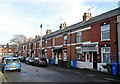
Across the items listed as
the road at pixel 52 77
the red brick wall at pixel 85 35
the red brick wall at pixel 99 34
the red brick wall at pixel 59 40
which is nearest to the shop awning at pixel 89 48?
the red brick wall at pixel 99 34

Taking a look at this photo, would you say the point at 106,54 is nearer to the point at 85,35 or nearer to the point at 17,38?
the point at 85,35

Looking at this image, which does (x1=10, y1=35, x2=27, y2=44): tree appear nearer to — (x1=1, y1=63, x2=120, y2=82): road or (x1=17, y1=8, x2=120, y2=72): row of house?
(x1=17, y1=8, x2=120, y2=72): row of house

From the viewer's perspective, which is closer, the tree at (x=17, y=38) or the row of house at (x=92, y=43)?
the row of house at (x=92, y=43)

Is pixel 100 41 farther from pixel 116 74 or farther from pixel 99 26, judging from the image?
pixel 116 74

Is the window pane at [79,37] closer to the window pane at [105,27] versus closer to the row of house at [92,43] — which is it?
the row of house at [92,43]

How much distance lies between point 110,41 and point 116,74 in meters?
4.90

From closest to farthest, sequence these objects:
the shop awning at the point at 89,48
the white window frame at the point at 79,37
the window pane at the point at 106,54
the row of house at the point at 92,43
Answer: the row of house at the point at 92,43
the window pane at the point at 106,54
the shop awning at the point at 89,48
the white window frame at the point at 79,37

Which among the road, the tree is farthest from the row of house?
the tree

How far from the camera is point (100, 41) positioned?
86.4 feet

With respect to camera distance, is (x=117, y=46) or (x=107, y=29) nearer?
(x=117, y=46)

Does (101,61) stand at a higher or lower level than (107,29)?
lower

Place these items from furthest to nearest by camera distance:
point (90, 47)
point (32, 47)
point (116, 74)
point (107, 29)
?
point (32, 47), point (90, 47), point (107, 29), point (116, 74)

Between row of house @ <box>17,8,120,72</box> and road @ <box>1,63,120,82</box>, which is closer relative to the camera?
road @ <box>1,63,120,82</box>

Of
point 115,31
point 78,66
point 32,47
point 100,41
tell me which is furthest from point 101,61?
point 32,47
